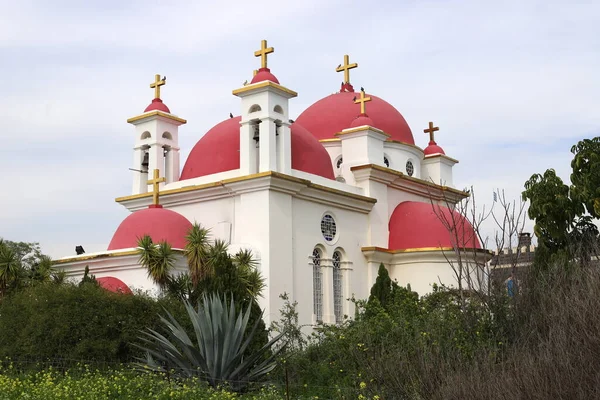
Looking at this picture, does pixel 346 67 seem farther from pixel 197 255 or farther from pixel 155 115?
pixel 197 255

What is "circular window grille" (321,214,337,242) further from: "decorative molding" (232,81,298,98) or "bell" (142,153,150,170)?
"bell" (142,153,150,170)

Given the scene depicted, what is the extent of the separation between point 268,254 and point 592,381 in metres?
13.6

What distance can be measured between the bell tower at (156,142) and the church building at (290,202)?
0.12 feet

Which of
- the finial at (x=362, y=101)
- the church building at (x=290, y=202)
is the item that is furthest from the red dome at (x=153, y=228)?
the finial at (x=362, y=101)

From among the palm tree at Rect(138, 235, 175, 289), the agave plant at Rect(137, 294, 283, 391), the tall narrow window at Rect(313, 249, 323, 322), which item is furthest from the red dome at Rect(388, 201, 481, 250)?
the agave plant at Rect(137, 294, 283, 391)

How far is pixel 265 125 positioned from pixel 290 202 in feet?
7.50

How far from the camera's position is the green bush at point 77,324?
1803 centimetres

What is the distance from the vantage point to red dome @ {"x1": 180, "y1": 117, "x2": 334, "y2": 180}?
26.1 m

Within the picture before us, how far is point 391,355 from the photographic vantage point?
43.7 ft

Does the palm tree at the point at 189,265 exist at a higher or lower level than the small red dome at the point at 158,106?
lower

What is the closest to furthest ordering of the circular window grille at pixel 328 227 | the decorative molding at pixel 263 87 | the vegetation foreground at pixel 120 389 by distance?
the vegetation foreground at pixel 120 389 → the decorative molding at pixel 263 87 → the circular window grille at pixel 328 227

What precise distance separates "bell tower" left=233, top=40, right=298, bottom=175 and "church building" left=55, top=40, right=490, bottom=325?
0.03m

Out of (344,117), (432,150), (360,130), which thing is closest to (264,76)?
(360,130)

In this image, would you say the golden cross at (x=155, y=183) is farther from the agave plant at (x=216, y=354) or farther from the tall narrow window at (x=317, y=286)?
the agave plant at (x=216, y=354)
